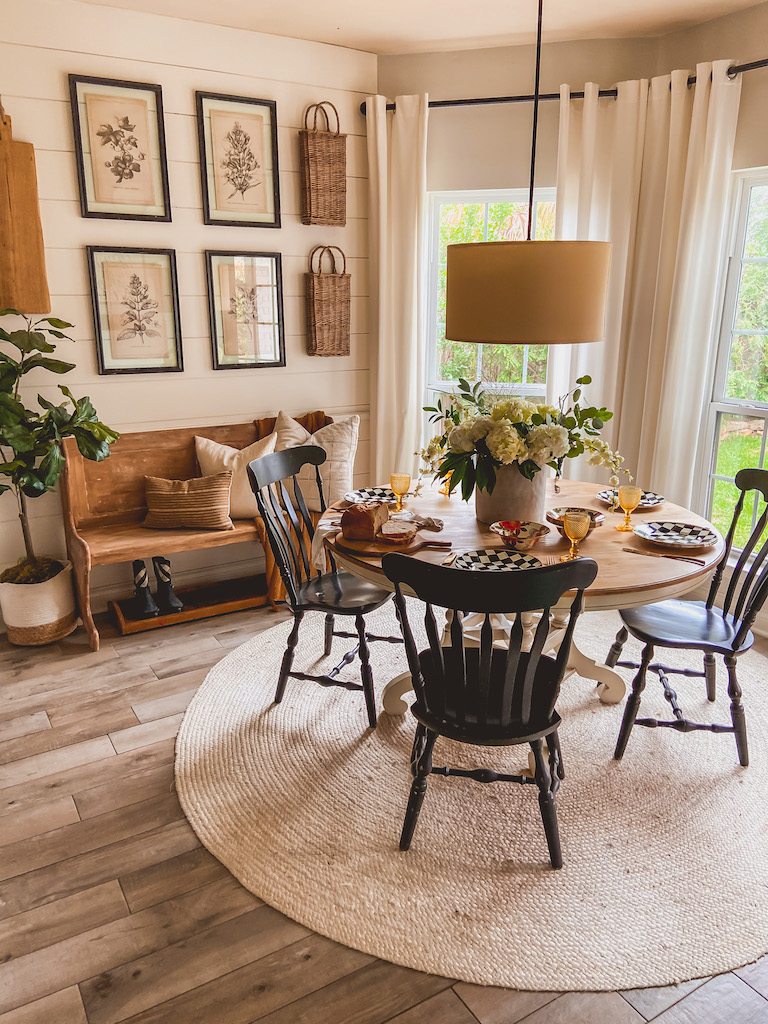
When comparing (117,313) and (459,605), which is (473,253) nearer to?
(459,605)

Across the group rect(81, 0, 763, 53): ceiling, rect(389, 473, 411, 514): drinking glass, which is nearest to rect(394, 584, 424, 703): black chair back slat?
rect(389, 473, 411, 514): drinking glass

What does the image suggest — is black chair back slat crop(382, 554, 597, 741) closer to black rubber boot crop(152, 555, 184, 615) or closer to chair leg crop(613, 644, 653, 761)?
chair leg crop(613, 644, 653, 761)

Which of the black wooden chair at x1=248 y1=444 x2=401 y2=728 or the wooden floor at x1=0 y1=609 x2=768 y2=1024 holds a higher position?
the black wooden chair at x1=248 y1=444 x2=401 y2=728

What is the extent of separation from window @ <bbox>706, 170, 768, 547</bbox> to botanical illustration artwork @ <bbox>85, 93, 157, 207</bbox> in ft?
9.07

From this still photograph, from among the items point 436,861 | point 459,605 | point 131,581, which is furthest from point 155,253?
point 436,861

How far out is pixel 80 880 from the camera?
2.01 metres

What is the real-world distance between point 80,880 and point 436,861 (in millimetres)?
971

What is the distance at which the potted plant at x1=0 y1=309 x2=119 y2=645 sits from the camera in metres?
3.02

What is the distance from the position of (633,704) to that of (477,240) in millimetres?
2832

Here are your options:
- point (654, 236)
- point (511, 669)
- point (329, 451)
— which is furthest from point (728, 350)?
point (511, 669)

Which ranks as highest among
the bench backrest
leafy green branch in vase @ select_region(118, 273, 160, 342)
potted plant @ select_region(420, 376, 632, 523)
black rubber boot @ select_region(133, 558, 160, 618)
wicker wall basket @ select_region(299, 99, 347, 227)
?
wicker wall basket @ select_region(299, 99, 347, 227)

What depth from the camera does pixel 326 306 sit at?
13.0ft

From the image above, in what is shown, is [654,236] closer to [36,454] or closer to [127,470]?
[127,470]

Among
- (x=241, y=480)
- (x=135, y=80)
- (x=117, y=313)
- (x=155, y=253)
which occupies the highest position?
(x=135, y=80)
